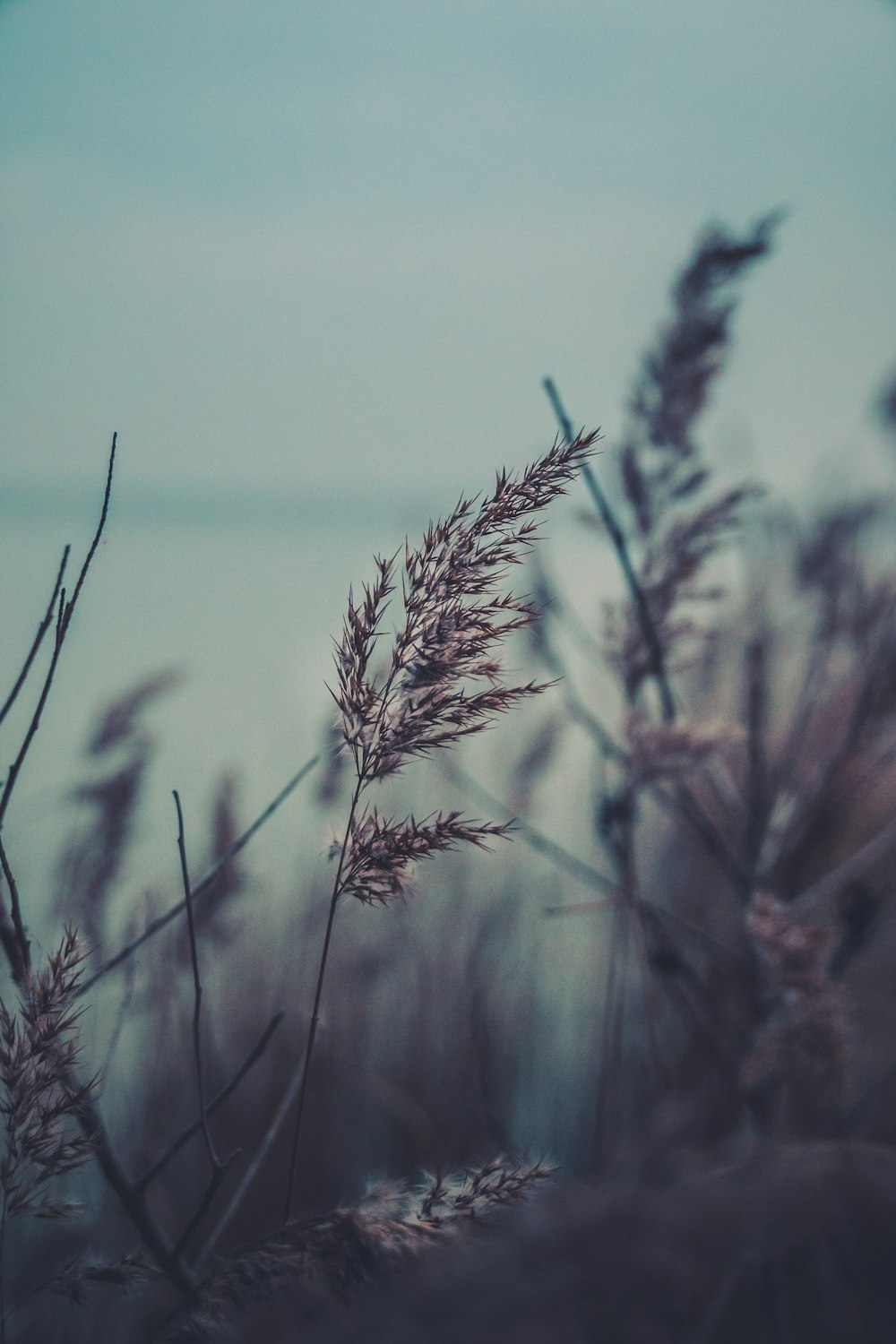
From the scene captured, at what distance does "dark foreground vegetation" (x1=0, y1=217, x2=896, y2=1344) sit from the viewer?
0.86 metres

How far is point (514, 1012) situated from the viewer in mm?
3088

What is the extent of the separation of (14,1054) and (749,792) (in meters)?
1.55

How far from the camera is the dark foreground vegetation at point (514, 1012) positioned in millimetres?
856

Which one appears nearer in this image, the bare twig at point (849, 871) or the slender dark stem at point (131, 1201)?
the slender dark stem at point (131, 1201)

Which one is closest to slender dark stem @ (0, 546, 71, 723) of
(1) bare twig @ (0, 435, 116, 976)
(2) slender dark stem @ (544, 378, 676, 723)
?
(1) bare twig @ (0, 435, 116, 976)

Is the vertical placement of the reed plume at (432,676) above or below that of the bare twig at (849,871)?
above

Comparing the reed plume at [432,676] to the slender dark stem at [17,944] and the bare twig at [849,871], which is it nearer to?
the slender dark stem at [17,944]

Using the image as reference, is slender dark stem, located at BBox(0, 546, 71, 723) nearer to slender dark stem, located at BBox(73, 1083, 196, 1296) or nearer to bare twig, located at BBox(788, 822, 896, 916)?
slender dark stem, located at BBox(73, 1083, 196, 1296)

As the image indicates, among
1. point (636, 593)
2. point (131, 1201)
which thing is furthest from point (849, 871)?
point (131, 1201)

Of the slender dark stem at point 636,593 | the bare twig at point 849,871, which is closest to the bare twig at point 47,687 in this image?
the slender dark stem at point 636,593

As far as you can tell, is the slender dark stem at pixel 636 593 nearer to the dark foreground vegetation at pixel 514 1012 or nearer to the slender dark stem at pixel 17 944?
the dark foreground vegetation at pixel 514 1012

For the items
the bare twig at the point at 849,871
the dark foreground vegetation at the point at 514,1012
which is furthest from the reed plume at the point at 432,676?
the bare twig at the point at 849,871

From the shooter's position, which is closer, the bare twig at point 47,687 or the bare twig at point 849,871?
the bare twig at point 47,687

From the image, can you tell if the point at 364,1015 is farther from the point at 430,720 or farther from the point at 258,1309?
the point at 430,720
